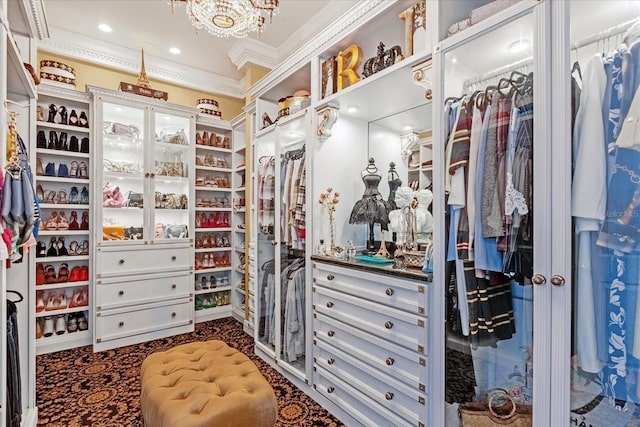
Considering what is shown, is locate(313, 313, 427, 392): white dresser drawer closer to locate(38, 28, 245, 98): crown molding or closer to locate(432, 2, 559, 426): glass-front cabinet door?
locate(432, 2, 559, 426): glass-front cabinet door

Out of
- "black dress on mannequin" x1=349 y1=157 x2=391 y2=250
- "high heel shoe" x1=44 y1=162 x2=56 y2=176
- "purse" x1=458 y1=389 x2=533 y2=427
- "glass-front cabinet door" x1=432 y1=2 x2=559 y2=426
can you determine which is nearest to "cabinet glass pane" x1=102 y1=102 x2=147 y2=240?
"high heel shoe" x1=44 y1=162 x2=56 y2=176

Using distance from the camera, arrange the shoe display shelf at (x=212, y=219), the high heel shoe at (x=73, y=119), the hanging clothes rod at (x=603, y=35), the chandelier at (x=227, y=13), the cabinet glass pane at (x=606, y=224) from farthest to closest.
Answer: the shoe display shelf at (x=212, y=219), the high heel shoe at (x=73, y=119), the chandelier at (x=227, y=13), the hanging clothes rod at (x=603, y=35), the cabinet glass pane at (x=606, y=224)

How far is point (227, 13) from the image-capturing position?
226 cm

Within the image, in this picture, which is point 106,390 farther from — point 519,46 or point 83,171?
point 519,46

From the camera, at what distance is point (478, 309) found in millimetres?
1421

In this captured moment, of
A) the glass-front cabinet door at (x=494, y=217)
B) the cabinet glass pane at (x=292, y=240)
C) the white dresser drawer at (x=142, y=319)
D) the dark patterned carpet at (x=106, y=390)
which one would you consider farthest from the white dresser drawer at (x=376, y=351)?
the white dresser drawer at (x=142, y=319)

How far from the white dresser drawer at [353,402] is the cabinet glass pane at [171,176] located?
7.65ft

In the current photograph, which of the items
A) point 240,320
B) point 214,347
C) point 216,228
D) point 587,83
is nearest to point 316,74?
point 587,83

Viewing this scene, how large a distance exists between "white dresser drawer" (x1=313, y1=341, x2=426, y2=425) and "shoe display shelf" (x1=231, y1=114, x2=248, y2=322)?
2.15 m

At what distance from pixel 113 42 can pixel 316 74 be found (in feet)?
8.76

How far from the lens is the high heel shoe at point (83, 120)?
10.8 ft

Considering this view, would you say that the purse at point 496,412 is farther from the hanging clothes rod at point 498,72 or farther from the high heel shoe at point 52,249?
the high heel shoe at point 52,249

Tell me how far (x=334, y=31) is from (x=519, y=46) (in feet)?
3.97

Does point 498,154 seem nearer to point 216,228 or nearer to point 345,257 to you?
point 345,257
